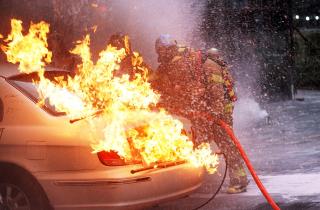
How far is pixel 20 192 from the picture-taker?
5152mm

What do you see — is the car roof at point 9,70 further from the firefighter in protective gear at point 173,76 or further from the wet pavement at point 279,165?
the wet pavement at point 279,165

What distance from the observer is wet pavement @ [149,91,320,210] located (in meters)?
6.24

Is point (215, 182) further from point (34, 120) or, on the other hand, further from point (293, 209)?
point (34, 120)

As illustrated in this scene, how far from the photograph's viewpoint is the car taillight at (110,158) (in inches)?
188

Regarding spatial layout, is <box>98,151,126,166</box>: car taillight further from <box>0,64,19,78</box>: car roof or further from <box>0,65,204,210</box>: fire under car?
<box>0,64,19,78</box>: car roof

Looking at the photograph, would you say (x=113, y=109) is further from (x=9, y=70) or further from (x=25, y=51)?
(x=25, y=51)

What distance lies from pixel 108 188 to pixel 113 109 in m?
0.88

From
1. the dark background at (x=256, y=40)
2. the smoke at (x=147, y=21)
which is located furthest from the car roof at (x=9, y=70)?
the dark background at (x=256, y=40)

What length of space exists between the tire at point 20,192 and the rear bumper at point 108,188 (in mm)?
119

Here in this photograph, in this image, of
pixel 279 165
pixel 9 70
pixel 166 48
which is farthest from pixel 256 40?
pixel 9 70

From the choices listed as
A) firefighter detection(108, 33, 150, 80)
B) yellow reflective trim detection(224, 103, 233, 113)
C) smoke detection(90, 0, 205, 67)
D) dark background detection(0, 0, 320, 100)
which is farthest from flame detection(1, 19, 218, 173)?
dark background detection(0, 0, 320, 100)

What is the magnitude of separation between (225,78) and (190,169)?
6.78ft

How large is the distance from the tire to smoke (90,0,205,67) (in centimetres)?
685

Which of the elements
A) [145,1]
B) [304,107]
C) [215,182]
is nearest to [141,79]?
[215,182]
